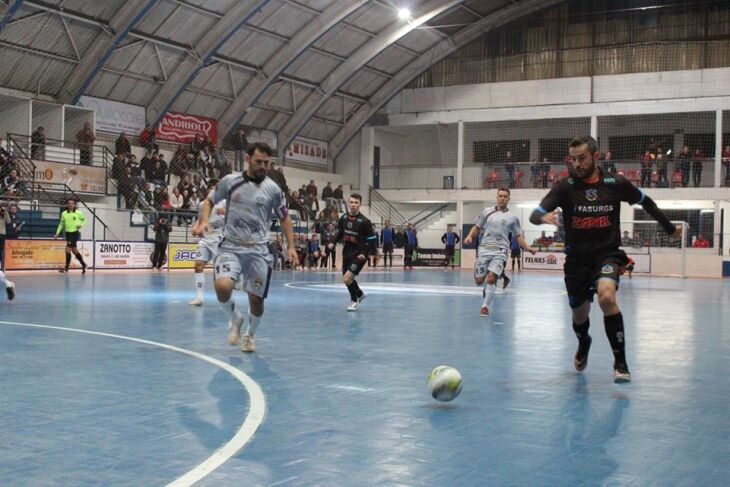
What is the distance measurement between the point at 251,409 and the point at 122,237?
101ft

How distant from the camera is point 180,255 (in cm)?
3594

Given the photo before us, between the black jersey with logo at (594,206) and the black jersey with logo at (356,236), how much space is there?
847cm

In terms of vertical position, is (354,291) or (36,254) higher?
(36,254)

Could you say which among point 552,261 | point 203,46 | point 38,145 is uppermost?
point 203,46

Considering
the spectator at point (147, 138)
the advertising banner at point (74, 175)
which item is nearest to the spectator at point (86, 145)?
the advertising banner at point (74, 175)

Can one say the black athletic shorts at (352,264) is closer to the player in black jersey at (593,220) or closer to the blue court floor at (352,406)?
the blue court floor at (352,406)

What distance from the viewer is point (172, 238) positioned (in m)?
37.1

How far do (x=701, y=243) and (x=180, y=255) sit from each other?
26.4 meters

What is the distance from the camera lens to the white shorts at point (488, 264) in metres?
16.1

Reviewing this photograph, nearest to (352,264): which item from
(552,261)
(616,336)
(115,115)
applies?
(616,336)

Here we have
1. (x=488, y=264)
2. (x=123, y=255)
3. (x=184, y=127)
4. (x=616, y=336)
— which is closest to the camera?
(x=616, y=336)

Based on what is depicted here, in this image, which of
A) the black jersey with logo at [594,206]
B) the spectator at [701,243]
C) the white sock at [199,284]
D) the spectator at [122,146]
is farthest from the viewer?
the spectator at [701,243]

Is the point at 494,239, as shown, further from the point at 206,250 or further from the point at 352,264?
the point at 206,250

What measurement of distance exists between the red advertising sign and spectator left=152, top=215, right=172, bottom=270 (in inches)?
412
